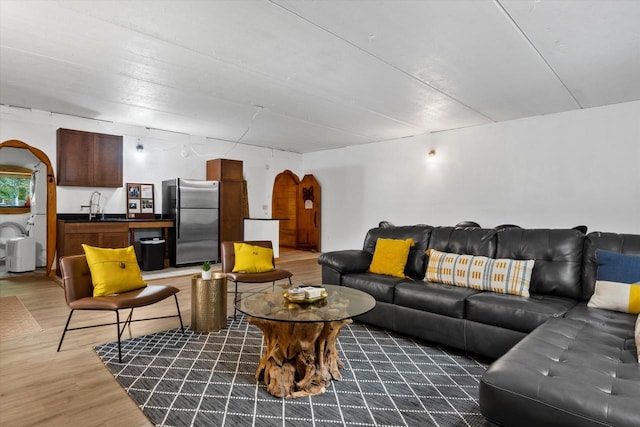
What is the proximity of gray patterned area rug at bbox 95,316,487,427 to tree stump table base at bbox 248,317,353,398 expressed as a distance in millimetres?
64

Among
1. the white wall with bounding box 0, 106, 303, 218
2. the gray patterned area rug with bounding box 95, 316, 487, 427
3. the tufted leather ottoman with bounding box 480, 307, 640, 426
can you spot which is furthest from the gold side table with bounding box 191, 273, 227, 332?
the white wall with bounding box 0, 106, 303, 218

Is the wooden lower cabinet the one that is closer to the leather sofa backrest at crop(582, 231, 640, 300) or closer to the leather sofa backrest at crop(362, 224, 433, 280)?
the leather sofa backrest at crop(362, 224, 433, 280)

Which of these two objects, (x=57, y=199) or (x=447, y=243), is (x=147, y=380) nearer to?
(x=447, y=243)

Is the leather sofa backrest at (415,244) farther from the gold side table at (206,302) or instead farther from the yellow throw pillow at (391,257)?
the gold side table at (206,302)

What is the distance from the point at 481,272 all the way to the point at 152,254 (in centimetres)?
518

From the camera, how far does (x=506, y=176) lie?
583 centimetres

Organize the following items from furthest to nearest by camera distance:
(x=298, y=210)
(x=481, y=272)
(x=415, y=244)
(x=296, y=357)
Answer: (x=298, y=210), (x=415, y=244), (x=481, y=272), (x=296, y=357)

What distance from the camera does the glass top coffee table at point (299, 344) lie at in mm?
2146

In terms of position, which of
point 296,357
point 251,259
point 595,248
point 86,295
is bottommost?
point 296,357

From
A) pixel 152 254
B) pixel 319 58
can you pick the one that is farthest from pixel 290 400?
pixel 152 254

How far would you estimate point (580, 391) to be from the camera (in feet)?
4.54

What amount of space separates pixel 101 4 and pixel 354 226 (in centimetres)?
632

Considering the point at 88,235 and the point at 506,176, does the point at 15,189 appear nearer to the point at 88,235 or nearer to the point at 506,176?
the point at 88,235

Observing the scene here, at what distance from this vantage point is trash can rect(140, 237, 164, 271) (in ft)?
19.7
